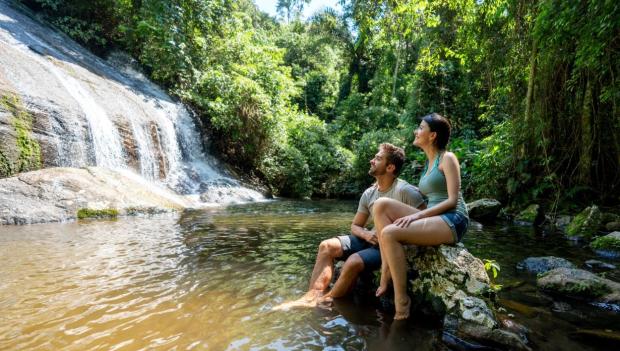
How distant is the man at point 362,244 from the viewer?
3.71 m

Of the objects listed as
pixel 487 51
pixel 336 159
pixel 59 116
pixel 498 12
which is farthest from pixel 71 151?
pixel 336 159

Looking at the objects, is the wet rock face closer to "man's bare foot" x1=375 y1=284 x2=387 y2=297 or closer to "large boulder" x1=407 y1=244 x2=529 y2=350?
"large boulder" x1=407 y1=244 x2=529 y2=350

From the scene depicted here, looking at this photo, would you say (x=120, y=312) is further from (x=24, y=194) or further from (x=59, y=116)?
(x=59, y=116)

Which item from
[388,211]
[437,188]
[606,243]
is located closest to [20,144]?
[388,211]

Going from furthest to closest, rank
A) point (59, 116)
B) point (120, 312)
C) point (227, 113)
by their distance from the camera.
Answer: point (227, 113), point (59, 116), point (120, 312)

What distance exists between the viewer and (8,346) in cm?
251

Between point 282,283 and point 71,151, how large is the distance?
29.2 feet

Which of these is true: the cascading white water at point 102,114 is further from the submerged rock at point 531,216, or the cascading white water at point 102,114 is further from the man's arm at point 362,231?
the submerged rock at point 531,216

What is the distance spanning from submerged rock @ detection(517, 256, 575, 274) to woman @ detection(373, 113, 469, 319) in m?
2.23

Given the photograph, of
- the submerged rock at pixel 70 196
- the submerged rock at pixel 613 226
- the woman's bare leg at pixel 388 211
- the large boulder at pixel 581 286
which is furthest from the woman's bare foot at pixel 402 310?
the submerged rock at pixel 70 196

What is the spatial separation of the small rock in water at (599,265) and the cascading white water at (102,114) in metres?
11.0

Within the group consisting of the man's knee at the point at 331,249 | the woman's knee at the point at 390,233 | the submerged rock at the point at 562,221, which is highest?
the woman's knee at the point at 390,233

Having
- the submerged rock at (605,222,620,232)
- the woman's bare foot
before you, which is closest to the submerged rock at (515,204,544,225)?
the submerged rock at (605,222,620,232)

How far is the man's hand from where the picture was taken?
13.0 ft
